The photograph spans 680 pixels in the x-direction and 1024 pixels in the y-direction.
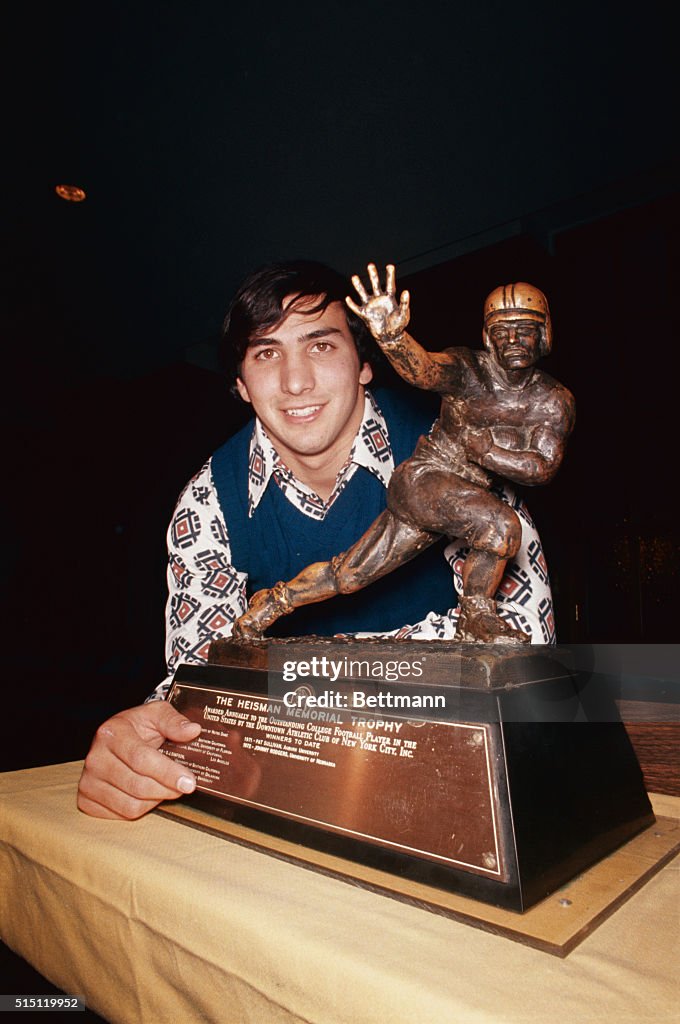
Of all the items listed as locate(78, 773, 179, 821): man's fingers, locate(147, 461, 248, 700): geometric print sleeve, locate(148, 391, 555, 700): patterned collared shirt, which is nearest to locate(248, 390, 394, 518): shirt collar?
locate(148, 391, 555, 700): patterned collared shirt

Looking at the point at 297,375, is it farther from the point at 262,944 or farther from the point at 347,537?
the point at 262,944

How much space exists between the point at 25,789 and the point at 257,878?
566 millimetres

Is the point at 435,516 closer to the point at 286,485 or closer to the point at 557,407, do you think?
the point at 557,407

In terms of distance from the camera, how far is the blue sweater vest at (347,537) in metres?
1.52

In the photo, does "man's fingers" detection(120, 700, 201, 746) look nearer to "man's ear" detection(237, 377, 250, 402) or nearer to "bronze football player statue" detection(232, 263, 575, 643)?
"bronze football player statue" detection(232, 263, 575, 643)

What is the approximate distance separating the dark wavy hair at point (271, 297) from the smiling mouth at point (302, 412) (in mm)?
176

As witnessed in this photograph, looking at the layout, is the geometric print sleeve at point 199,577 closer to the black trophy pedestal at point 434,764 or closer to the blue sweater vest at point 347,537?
the blue sweater vest at point 347,537

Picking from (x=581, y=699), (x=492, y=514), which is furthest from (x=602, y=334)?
(x=581, y=699)

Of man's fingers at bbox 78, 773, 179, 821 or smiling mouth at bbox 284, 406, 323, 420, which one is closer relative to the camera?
man's fingers at bbox 78, 773, 179, 821

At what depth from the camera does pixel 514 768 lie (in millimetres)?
696

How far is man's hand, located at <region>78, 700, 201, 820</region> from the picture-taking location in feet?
3.14

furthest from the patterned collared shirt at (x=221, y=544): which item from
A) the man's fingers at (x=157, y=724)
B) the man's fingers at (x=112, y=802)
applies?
the man's fingers at (x=112, y=802)

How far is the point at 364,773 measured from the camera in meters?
0.80

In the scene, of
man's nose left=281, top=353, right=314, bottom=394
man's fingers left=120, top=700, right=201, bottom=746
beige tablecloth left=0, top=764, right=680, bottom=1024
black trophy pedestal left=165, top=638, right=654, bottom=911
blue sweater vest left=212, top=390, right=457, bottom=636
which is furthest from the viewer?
blue sweater vest left=212, top=390, right=457, bottom=636
